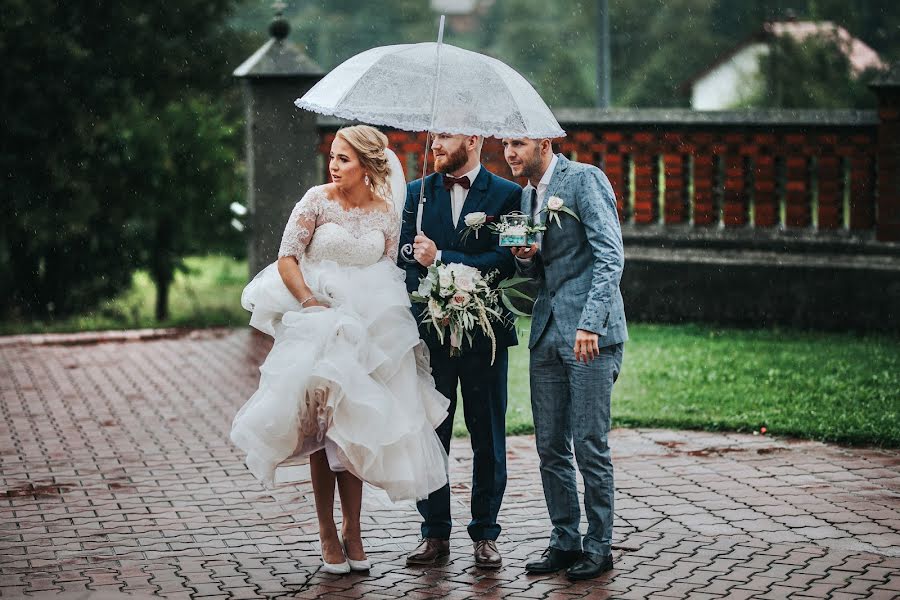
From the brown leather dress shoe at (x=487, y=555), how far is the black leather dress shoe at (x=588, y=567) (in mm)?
364

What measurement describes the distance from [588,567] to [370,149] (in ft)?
7.17

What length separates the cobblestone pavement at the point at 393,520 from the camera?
229 inches

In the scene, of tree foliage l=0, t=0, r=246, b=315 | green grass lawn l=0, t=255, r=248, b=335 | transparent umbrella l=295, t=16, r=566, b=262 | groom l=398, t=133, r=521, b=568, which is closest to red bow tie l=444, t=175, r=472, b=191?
groom l=398, t=133, r=521, b=568

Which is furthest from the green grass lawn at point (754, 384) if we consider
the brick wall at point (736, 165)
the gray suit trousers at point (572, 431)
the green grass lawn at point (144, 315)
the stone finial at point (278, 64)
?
the green grass lawn at point (144, 315)

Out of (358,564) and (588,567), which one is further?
(358,564)

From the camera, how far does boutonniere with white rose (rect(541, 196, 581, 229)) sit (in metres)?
5.84

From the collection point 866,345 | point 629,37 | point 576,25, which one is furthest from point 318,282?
point 576,25

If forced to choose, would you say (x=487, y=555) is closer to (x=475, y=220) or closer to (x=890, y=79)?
(x=475, y=220)

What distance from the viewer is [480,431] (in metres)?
6.27

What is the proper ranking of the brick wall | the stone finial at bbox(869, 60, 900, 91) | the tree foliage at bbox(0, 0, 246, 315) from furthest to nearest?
the tree foliage at bbox(0, 0, 246, 315), the brick wall, the stone finial at bbox(869, 60, 900, 91)

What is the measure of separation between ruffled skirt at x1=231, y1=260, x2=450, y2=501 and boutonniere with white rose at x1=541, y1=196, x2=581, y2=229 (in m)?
0.82

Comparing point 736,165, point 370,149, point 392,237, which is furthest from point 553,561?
point 736,165

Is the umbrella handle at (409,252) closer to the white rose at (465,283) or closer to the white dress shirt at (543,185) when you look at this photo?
the white rose at (465,283)

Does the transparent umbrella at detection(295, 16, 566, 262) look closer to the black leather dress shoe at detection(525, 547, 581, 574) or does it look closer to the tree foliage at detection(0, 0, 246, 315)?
the black leather dress shoe at detection(525, 547, 581, 574)
